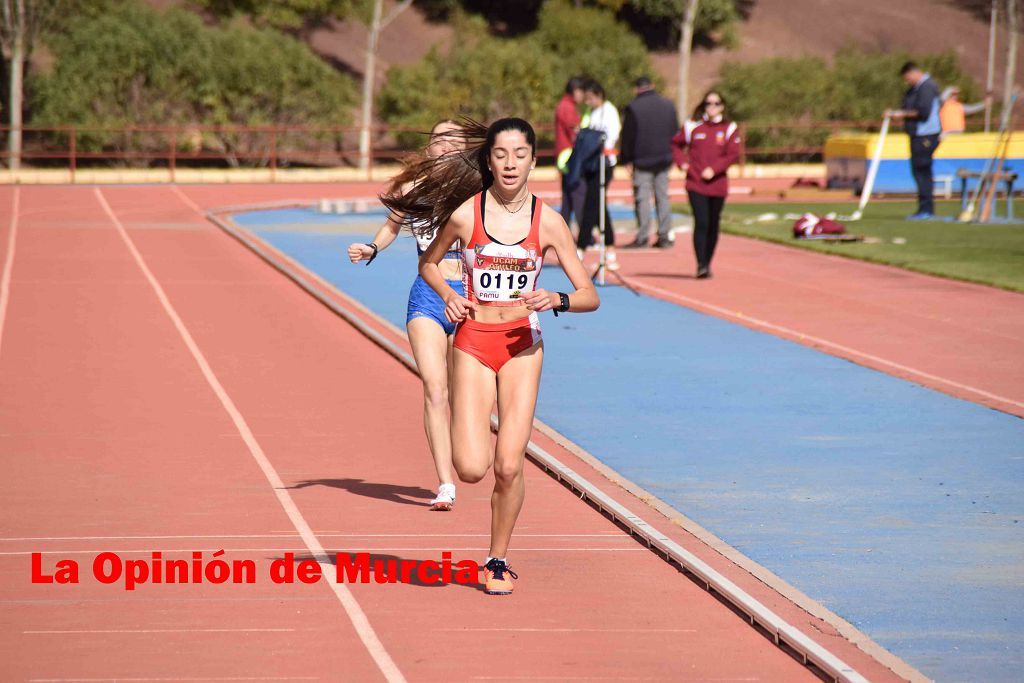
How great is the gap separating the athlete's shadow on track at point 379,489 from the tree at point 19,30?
40.8 metres

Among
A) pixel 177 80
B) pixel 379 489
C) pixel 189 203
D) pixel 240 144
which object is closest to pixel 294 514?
pixel 379 489

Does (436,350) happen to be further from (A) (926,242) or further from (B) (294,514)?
(A) (926,242)

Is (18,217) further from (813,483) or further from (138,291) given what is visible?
(813,483)

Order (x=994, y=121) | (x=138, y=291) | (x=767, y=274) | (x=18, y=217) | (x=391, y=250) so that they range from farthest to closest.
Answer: (x=994, y=121) → (x=18, y=217) → (x=391, y=250) → (x=767, y=274) → (x=138, y=291)

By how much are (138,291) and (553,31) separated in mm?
50538

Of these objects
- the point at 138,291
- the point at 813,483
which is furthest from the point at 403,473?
the point at 138,291

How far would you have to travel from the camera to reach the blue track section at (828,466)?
22.2 feet

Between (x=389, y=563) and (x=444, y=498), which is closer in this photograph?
(x=389, y=563)

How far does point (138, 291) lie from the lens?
749 inches

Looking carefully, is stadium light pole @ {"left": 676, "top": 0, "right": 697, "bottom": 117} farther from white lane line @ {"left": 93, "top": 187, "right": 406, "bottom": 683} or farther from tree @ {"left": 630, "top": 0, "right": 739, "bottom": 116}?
white lane line @ {"left": 93, "top": 187, "right": 406, "bottom": 683}

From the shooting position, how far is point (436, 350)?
8.79 metres

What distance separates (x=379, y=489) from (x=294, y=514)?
74 cm

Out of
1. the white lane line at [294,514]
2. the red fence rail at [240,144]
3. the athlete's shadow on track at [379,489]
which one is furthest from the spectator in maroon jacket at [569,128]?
the red fence rail at [240,144]

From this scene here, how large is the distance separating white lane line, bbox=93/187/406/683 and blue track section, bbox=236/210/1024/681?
72.3 inches
